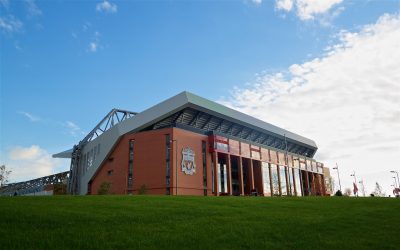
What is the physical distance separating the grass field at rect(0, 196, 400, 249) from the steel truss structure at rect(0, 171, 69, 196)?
96.7 m

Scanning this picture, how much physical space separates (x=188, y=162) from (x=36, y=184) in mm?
78951

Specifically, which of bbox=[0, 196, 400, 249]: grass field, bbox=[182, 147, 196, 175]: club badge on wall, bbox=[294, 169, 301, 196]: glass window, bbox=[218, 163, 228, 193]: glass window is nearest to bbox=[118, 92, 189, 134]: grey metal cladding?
bbox=[182, 147, 196, 175]: club badge on wall

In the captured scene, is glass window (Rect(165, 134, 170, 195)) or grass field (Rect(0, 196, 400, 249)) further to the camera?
glass window (Rect(165, 134, 170, 195))

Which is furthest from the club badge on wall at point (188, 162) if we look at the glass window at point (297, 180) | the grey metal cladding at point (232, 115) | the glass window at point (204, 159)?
the glass window at point (297, 180)

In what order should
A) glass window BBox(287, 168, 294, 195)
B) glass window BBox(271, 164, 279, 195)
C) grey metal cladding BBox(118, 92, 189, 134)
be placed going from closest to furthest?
1. grey metal cladding BBox(118, 92, 189, 134)
2. glass window BBox(271, 164, 279, 195)
3. glass window BBox(287, 168, 294, 195)

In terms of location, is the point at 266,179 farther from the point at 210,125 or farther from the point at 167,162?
the point at 167,162

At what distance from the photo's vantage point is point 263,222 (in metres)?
16.2

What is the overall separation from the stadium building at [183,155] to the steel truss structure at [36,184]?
25511 millimetres

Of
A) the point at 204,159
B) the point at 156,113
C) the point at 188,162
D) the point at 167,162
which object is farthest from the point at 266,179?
the point at 156,113

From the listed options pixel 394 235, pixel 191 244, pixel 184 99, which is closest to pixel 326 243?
pixel 394 235

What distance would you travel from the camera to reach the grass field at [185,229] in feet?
38.8

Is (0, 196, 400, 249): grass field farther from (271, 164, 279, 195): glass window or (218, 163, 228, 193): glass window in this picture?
(271, 164, 279, 195): glass window

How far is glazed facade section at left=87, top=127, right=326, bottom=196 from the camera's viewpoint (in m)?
59.2

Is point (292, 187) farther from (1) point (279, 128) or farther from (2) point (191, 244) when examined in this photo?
(2) point (191, 244)
